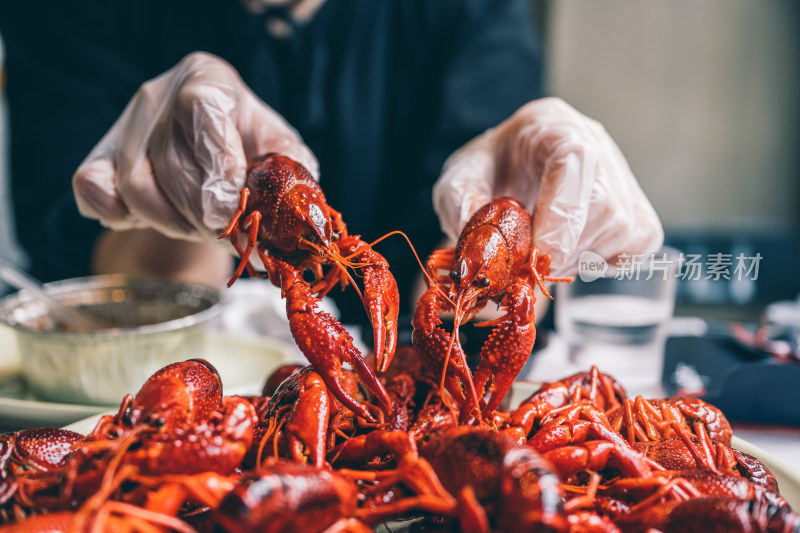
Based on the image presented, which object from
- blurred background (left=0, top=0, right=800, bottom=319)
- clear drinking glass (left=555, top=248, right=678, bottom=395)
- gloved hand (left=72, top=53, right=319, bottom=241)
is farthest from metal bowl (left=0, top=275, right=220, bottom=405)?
blurred background (left=0, top=0, right=800, bottom=319)

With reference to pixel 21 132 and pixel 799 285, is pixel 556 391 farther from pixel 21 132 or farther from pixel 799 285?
pixel 799 285

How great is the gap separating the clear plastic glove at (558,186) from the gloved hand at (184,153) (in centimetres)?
44

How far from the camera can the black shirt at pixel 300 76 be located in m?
2.91

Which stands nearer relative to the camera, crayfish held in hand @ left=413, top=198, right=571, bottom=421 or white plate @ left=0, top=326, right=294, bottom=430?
crayfish held in hand @ left=413, top=198, right=571, bottom=421

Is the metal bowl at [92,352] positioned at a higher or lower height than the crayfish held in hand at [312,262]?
lower

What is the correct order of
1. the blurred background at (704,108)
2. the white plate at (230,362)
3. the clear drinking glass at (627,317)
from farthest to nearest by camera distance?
the blurred background at (704,108) → the clear drinking glass at (627,317) → the white plate at (230,362)

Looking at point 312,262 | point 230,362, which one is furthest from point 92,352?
point 312,262

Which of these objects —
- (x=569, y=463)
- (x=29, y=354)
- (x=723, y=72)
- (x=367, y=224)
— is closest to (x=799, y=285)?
(x=723, y=72)

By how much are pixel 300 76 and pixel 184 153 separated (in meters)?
1.52

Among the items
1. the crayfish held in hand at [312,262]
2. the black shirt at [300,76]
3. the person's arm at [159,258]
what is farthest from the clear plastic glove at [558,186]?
the person's arm at [159,258]

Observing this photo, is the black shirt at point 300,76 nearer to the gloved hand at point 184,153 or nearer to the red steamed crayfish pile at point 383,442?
the gloved hand at point 184,153

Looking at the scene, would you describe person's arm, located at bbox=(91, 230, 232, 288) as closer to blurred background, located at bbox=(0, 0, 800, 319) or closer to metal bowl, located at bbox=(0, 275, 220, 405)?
metal bowl, located at bbox=(0, 275, 220, 405)

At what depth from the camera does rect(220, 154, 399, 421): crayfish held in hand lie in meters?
1.07

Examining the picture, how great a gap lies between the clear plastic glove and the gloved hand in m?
0.44
